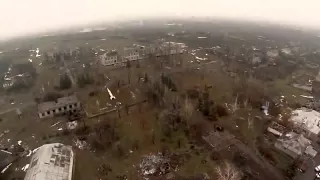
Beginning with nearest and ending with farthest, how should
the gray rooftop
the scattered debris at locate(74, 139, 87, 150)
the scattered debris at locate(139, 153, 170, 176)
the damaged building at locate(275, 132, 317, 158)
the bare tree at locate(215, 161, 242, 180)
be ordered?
the bare tree at locate(215, 161, 242, 180)
the scattered debris at locate(139, 153, 170, 176)
the damaged building at locate(275, 132, 317, 158)
the scattered debris at locate(74, 139, 87, 150)
the gray rooftop

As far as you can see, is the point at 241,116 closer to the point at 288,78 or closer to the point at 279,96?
the point at 279,96

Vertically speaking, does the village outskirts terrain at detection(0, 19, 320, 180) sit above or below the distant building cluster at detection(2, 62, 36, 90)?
below

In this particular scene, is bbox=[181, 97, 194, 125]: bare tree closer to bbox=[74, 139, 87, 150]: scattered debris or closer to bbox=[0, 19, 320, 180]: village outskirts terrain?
bbox=[0, 19, 320, 180]: village outskirts terrain

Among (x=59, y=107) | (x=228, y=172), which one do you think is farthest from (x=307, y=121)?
(x=59, y=107)

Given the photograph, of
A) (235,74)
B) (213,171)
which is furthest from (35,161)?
(235,74)

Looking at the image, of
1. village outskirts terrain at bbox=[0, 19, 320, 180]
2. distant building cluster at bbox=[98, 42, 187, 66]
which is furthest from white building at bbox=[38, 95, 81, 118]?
distant building cluster at bbox=[98, 42, 187, 66]

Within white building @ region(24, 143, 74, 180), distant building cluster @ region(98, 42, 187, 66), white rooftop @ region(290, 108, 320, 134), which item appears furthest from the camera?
distant building cluster @ region(98, 42, 187, 66)

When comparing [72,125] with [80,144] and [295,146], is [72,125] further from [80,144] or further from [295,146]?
[295,146]

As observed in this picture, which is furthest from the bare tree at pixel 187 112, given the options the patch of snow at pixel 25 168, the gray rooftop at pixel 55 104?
the patch of snow at pixel 25 168
